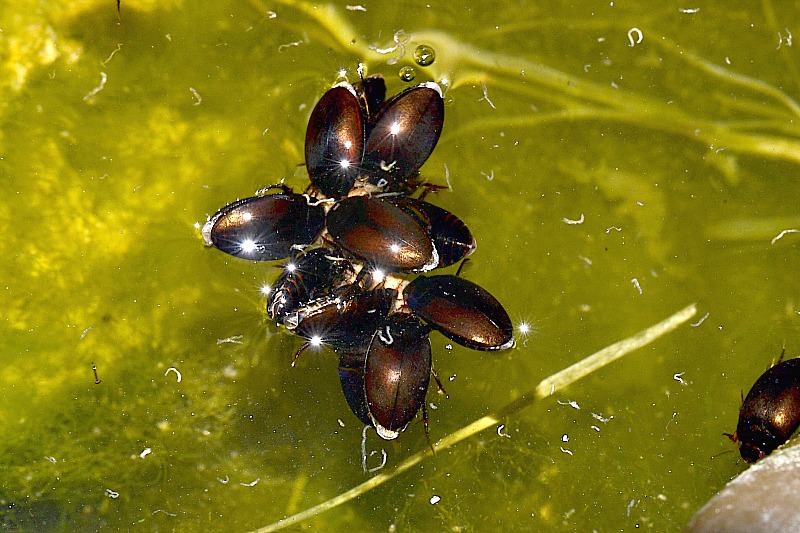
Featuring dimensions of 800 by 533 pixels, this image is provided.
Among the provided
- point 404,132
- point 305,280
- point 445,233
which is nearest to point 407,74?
point 404,132

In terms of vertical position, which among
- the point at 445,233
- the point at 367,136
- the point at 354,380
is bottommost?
the point at 354,380

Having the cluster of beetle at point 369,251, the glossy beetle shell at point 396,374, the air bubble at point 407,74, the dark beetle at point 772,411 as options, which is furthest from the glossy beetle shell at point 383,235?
the dark beetle at point 772,411

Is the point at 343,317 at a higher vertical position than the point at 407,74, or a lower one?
lower

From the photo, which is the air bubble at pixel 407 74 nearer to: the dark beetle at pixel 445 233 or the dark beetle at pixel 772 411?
the dark beetle at pixel 445 233

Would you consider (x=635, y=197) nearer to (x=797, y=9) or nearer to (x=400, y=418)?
(x=797, y=9)

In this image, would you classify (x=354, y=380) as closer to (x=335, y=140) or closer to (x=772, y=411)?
(x=335, y=140)

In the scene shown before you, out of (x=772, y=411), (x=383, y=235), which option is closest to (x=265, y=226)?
(x=383, y=235)

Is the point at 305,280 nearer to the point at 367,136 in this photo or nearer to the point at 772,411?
the point at 367,136

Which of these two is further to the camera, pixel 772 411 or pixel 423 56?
pixel 423 56
